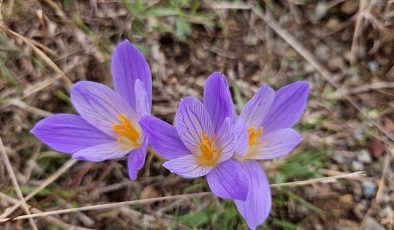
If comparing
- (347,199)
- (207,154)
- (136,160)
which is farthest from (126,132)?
(347,199)

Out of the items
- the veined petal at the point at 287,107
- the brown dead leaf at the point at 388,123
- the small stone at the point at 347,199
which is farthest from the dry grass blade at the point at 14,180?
the brown dead leaf at the point at 388,123

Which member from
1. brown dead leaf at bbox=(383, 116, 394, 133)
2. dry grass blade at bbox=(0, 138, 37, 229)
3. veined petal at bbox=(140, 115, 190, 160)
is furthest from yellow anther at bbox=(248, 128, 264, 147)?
dry grass blade at bbox=(0, 138, 37, 229)

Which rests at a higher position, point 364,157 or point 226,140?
point 226,140

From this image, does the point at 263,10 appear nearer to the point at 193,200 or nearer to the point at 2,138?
the point at 193,200

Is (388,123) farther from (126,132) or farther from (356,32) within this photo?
(126,132)

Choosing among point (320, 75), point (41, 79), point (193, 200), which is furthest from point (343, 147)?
point (41, 79)
